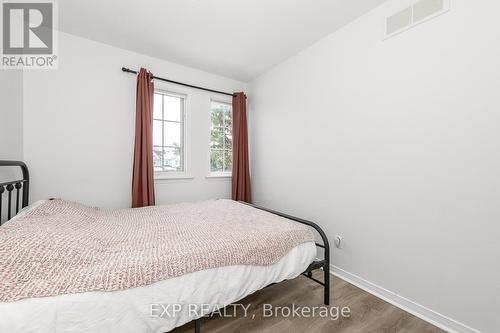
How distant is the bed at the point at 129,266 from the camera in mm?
914

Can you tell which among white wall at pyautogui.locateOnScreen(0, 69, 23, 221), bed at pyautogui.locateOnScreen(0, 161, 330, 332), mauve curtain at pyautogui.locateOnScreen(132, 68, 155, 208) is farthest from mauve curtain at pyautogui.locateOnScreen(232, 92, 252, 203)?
white wall at pyautogui.locateOnScreen(0, 69, 23, 221)

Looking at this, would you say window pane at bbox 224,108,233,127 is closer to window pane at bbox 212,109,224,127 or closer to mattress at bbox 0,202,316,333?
window pane at bbox 212,109,224,127

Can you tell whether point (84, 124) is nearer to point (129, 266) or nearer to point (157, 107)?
point (157, 107)

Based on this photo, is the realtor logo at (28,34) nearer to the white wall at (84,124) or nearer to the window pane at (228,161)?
the white wall at (84,124)

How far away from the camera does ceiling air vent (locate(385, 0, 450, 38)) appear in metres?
1.57

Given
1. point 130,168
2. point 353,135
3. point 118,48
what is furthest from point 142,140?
point 353,135

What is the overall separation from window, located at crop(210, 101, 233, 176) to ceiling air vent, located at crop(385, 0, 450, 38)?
2.36 metres

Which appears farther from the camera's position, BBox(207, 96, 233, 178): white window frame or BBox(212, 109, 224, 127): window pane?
BBox(212, 109, 224, 127): window pane

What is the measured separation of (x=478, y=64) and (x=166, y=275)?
233cm

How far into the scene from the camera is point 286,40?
2.50m

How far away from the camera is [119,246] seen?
1.31m

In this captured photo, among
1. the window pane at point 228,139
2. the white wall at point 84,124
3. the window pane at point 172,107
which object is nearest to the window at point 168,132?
the window pane at point 172,107

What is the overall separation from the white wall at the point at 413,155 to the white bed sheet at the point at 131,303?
116 cm

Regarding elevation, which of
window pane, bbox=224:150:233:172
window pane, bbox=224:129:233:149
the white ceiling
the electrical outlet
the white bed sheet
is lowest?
the electrical outlet
